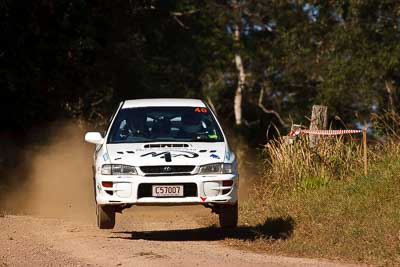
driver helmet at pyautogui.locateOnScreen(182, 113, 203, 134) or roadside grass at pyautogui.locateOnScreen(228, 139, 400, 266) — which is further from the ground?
driver helmet at pyautogui.locateOnScreen(182, 113, 203, 134)

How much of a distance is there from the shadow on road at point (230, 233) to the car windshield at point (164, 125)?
1.26 m

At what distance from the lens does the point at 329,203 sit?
14125mm

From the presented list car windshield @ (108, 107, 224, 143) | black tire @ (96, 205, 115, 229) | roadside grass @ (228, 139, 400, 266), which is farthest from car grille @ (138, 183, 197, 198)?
car windshield @ (108, 107, 224, 143)

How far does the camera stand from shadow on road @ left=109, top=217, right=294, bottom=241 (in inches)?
519

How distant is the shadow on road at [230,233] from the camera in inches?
519

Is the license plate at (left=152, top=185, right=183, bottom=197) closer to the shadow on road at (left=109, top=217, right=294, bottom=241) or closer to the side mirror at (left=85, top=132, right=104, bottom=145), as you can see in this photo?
the shadow on road at (left=109, top=217, right=294, bottom=241)

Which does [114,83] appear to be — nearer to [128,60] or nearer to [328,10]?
[128,60]

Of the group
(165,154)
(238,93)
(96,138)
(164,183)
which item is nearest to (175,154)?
(165,154)

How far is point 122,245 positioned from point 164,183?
33.9 inches

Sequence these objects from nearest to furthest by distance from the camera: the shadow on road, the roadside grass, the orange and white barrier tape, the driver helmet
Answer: the roadside grass
the shadow on road
the driver helmet
the orange and white barrier tape

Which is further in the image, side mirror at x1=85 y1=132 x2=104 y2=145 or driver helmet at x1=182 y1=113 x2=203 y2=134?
driver helmet at x1=182 y1=113 x2=203 y2=134

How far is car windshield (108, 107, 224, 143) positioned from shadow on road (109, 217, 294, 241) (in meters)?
1.26

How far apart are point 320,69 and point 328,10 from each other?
2393mm

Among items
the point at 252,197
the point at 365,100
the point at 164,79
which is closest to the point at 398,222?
the point at 252,197
